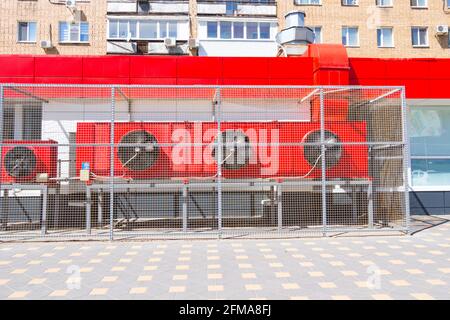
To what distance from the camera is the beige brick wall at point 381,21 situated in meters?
26.5

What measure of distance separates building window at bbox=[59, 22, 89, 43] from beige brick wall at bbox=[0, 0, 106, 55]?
11.9 inches

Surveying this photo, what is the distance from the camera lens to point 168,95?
10.9m

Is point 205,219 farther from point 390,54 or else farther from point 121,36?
point 390,54

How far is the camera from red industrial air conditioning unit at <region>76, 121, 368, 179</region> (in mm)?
9391

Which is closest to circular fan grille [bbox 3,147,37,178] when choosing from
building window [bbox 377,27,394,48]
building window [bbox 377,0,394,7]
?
building window [bbox 377,27,394,48]

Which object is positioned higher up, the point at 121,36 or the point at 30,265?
the point at 121,36

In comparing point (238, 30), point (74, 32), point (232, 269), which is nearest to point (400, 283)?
point (232, 269)

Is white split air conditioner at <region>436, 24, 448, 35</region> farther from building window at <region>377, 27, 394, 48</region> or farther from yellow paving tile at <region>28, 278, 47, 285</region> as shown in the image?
yellow paving tile at <region>28, 278, 47, 285</region>

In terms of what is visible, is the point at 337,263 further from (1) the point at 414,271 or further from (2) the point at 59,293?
(2) the point at 59,293

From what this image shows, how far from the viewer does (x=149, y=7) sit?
24.8 m

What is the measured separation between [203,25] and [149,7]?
3.44 meters

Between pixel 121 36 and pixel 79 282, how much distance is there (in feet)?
69.8

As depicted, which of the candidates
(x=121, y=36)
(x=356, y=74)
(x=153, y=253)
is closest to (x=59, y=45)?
(x=121, y=36)
